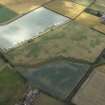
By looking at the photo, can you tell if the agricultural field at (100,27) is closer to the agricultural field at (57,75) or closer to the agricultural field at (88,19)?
the agricultural field at (88,19)

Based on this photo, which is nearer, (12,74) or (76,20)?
(12,74)

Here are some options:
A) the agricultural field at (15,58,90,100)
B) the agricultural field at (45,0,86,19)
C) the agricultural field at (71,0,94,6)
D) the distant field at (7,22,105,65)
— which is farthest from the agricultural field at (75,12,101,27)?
the agricultural field at (15,58,90,100)

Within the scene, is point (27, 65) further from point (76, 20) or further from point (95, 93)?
point (76, 20)

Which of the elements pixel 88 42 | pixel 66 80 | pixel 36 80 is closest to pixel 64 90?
pixel 66 80

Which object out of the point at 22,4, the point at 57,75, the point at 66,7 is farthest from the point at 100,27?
the point at 57,75

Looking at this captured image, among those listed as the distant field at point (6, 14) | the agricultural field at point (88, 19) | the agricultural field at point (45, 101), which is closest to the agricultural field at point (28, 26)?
the distant field at point (6, 14)

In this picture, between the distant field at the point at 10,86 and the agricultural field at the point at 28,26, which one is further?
the agricultural field at the point at 28,26
